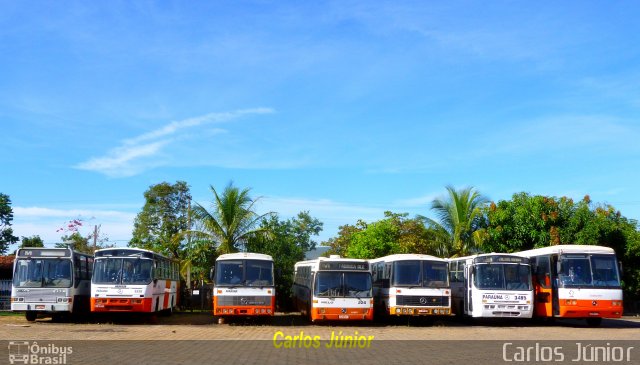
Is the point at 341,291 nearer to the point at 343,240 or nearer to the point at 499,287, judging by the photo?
the point at 499,287

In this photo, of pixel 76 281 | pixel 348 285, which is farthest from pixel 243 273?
pixel 76 281

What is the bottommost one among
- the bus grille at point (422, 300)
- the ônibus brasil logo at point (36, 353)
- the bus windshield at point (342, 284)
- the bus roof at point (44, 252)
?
the ônibus brasil logo at point (36, 353)

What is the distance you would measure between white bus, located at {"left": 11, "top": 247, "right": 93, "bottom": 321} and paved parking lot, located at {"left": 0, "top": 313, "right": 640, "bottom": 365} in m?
0.72

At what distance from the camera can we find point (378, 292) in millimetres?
27734

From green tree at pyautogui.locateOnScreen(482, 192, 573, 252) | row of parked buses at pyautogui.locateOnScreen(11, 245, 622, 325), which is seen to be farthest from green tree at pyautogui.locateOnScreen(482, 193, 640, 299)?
row of parked buses at pyautogui.locateOnScreen(11, 245, 622, 325)

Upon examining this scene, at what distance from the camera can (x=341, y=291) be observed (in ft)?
80.0

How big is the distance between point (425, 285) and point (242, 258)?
666cm

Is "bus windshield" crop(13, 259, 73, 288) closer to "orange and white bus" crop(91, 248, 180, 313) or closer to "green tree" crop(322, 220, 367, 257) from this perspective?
"orange and white bus" crop(91, 248, 180, 313)

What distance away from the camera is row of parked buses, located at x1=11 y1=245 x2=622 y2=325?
24.3m

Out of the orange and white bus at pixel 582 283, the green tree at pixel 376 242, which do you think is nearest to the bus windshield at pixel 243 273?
the orange and white bus at pixel 582 283

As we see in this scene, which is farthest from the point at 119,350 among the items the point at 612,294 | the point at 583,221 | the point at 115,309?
the point at 583,221

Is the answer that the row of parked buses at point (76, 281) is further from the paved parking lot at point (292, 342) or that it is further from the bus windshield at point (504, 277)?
the bus windshield at point (504, 277)

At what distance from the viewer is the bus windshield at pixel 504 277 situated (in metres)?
25.7

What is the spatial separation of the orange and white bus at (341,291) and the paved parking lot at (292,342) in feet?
1.88
